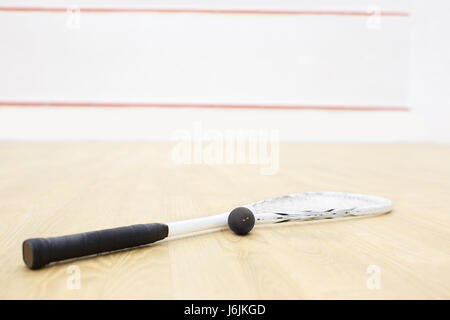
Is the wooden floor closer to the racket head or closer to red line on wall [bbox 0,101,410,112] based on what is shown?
the racket head

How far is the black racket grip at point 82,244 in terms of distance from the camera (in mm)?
638

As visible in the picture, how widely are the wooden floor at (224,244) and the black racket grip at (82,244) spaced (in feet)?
0.05

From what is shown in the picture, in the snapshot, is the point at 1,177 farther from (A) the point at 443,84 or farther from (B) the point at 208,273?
(A) the point at 443,84

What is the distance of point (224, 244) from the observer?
2.64 ft

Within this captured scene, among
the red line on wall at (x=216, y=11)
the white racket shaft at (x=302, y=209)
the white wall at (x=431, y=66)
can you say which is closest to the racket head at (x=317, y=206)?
the white racket shaft at (x=302, y=209)

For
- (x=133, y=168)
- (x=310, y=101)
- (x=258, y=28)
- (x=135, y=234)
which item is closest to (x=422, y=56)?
(x=310, y=101)

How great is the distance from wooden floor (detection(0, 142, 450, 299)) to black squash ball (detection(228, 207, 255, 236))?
0.02 metres

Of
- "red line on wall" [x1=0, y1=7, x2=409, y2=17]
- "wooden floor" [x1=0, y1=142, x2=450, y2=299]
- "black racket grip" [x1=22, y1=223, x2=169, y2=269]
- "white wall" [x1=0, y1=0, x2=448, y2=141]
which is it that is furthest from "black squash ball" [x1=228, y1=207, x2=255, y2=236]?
"red line on wall" [x1=0, y1=7, x2=409, y2=17]

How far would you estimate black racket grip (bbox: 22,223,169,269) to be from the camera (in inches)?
25.1

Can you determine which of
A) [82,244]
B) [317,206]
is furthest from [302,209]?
[82,244]

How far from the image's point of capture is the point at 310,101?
4520mm

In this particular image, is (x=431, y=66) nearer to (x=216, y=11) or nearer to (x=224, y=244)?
(x=216, y=11)

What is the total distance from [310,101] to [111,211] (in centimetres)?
361

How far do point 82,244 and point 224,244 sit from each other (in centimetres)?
23
